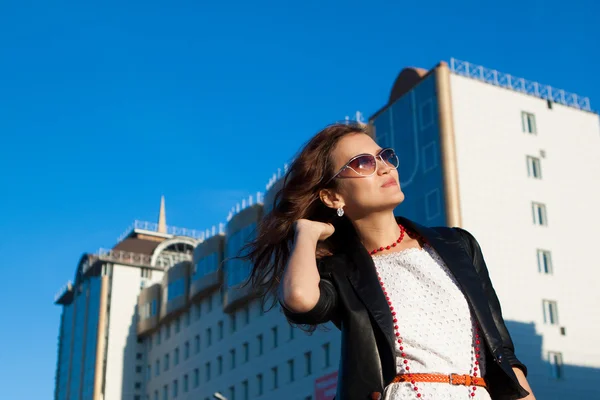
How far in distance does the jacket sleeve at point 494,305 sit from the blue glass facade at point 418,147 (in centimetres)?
3657

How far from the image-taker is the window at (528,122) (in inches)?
1779

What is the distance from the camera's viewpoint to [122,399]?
72.1 meters

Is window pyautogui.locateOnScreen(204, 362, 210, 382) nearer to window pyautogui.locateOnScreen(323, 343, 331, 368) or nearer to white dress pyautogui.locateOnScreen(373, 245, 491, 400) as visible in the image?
window pyautogui.locateOnScreen(323, 343, 331, 368)

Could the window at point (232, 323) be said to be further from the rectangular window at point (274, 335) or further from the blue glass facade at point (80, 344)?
the blue glass facade at point (80, 344)

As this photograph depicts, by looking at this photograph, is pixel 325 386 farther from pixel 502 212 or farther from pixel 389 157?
pixel 389 157

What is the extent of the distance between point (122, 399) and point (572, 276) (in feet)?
131

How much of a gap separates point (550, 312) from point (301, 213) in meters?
39.8

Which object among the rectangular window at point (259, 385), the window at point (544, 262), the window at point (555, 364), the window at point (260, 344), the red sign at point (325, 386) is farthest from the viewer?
the window at point (260, 344)

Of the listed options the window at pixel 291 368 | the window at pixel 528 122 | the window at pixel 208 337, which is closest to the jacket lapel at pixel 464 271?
the window at pixel 528 122

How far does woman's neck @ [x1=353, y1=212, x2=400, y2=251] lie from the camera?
4199 millimetres

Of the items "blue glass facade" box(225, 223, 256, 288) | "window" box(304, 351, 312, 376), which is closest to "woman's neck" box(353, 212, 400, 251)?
"blue glass facade" box(225, 223, 256, 288)

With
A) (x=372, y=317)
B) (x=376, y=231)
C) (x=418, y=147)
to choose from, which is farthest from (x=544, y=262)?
(x=372, y=317)

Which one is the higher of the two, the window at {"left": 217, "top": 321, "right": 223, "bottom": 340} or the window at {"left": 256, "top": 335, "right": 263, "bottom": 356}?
the window at {"left": 217, "top": 321, "right": 223, "bottom": 340}

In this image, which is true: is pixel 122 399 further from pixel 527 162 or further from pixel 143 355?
pixel 527 162
